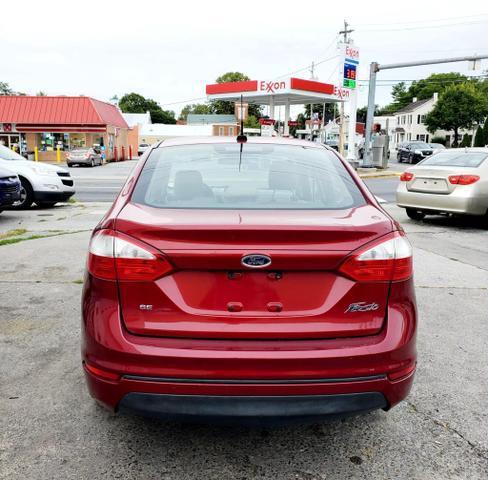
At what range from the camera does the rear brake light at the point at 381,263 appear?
7.79ft

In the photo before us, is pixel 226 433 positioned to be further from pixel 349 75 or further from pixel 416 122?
pixel 416 122

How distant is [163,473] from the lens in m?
2.58

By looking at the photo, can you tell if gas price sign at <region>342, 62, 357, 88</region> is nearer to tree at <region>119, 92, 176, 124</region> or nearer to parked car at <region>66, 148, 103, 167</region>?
parked car at <region>66, 148, 103, 167</region>

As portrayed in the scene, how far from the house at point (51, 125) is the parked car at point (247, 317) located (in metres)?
42.7

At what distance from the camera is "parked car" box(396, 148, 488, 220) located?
9703 millimetres

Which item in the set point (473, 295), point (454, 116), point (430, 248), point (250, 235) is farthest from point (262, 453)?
point (454, 116)

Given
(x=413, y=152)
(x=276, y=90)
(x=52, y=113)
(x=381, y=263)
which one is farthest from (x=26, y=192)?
(x=52, y=113)

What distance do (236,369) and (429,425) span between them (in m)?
1.41

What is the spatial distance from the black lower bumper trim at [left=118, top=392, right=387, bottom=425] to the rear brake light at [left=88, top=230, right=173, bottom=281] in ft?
1.69

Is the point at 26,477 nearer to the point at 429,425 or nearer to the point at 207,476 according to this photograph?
the point at 207,476

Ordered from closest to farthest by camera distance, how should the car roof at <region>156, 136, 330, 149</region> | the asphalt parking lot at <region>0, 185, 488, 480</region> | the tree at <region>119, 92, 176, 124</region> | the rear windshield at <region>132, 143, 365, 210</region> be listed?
the asphalt parking lot at <region>0, 185, 488, 480</region> → the rear windshield at <region>132, 143, 365, 210</region> → the car roof at <region>156, 136, 330, 149</region> → the tree at <region>119, 92, 176, 124</region>

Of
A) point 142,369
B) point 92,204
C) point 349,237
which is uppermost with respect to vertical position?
point 349,237

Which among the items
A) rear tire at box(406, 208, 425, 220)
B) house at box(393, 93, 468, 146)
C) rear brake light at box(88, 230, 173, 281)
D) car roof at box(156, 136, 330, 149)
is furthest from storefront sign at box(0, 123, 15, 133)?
house at box(393, 93, 468, 146)

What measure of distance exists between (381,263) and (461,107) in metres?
72.8
